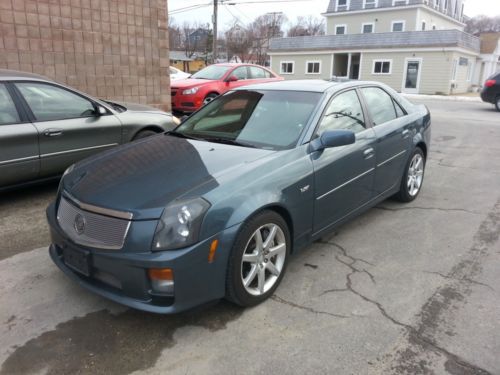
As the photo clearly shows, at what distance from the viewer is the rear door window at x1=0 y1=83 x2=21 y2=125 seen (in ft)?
15.3

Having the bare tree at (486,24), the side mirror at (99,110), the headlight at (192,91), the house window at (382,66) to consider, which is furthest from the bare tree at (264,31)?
the side mirror at (99,110)

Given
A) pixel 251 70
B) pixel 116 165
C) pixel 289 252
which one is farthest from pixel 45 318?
pixel 251 70

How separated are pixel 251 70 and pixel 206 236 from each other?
10.6 meters

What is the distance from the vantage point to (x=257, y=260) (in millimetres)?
2949

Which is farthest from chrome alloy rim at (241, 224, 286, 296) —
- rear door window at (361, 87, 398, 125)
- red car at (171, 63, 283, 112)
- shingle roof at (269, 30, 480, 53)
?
shingle roof at (269, 30, 480, 53)

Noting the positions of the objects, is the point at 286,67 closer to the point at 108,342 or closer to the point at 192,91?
the point at 192,91

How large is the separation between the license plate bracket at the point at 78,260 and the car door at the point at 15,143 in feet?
7.72

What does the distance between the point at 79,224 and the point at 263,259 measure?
1.27 meters

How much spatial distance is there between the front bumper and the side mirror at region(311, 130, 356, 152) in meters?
1.16

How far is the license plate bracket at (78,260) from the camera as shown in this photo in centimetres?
265

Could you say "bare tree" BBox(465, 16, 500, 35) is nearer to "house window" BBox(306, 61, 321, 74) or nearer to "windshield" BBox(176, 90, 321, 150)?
"house window" BBox(306, 61, 321, 74)

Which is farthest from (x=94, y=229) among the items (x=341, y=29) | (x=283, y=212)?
(x=341, y=29)

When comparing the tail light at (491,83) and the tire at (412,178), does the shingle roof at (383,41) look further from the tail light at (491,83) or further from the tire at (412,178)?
the tire at (412,178)

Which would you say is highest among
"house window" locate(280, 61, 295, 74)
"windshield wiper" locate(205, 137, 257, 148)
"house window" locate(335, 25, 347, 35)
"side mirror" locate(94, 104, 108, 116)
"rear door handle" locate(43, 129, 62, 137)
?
"house window" locate(335, 25, 347, 35)
